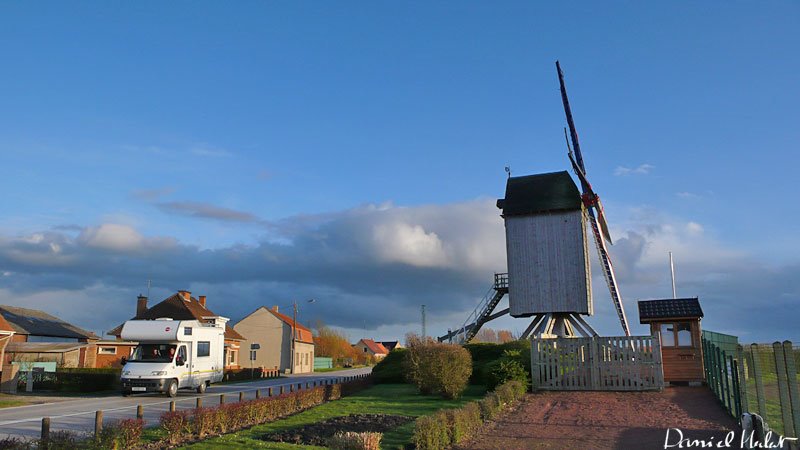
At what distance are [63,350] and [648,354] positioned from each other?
3178 centimetres

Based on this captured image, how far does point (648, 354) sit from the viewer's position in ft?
70.6

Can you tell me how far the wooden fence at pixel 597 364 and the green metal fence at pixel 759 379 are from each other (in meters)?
1.85

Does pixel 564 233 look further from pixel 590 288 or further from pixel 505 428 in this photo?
pixel 505 428

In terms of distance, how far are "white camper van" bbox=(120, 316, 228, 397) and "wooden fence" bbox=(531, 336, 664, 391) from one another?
1434 cm

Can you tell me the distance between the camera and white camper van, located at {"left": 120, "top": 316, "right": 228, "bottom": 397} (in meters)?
25.0

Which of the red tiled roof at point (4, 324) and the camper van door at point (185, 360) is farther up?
the red tiled roof at point (4, 324)

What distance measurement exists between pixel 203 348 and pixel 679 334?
65.3 ft

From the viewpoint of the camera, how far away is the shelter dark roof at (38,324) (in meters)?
45.2

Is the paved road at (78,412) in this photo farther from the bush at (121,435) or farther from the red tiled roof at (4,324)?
the red tiled roof at (4,324)

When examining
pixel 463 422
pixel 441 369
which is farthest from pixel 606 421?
pixel 441 369

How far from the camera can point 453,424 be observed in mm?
12766

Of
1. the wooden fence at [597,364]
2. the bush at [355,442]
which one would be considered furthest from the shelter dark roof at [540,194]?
the bush at [355,442]

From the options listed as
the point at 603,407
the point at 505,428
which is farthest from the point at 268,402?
the point at 603,407

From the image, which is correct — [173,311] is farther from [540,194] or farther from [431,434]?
[431,434]
